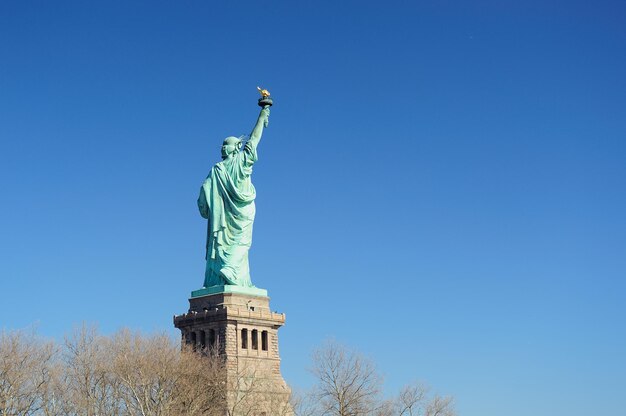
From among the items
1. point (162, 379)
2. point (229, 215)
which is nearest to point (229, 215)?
point (229, 215)

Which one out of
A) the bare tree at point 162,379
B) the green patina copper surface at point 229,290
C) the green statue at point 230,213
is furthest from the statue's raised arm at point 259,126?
the bare tree at point 162,379

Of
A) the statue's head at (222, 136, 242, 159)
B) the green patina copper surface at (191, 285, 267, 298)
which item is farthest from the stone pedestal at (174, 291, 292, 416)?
the statue's head at (222, 136, 242, 159)

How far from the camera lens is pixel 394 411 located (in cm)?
7838

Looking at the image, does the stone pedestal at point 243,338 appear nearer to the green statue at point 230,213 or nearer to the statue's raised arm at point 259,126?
the green statue at point 230,213

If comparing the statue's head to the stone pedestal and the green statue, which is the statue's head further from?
the stone pedestal

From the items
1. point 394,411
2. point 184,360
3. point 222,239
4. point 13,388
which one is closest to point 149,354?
point 184,360

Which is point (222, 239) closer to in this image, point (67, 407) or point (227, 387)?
point (227, 387)

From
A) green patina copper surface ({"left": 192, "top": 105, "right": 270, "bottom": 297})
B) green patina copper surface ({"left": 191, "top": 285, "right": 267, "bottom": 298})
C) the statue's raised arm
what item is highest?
the statue's raised arm

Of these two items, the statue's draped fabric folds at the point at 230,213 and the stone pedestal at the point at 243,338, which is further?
the statue's draped fabric folds at the point at 230,213

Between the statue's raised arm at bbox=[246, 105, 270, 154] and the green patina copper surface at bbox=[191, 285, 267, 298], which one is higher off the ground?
the statue's raised arm at bbox=[246, 105, 270, 154]

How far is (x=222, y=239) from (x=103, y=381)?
1798 cm

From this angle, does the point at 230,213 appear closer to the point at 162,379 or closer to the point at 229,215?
the point at 229,215

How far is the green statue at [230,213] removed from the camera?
83062 mm

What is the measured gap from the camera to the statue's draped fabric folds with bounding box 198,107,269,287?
83062mm
